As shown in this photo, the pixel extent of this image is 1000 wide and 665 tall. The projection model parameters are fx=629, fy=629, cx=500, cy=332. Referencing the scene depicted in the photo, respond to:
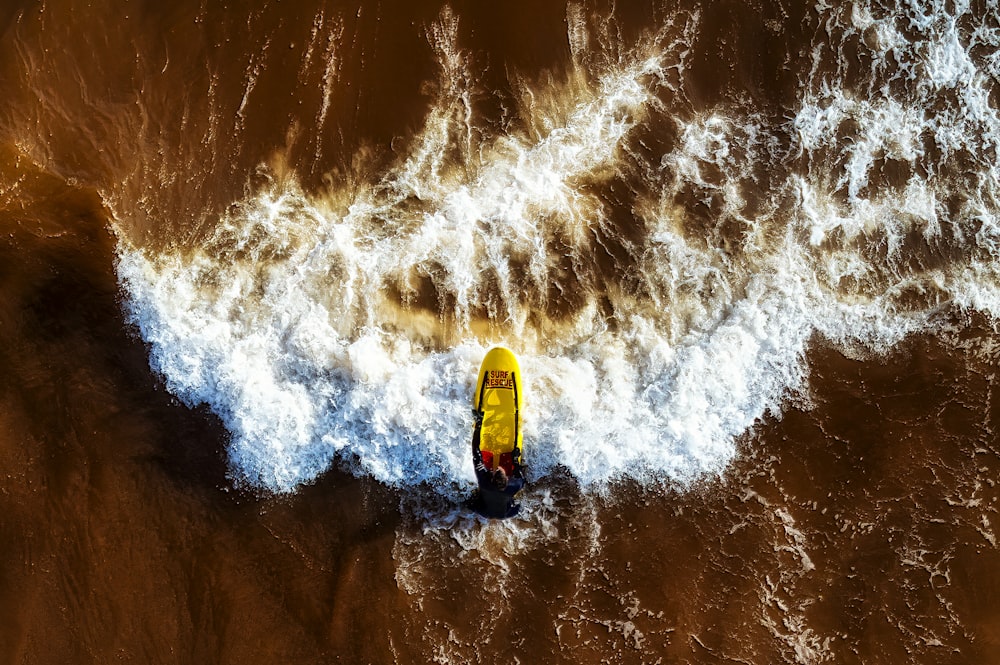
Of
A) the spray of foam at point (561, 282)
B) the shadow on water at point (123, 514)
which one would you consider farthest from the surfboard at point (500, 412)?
the shadow on water at point (123, 514)

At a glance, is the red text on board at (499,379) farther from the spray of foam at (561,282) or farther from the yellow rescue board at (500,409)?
the spray of foam at (561,282)

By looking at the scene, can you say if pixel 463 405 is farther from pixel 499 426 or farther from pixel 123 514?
pixel 123 514

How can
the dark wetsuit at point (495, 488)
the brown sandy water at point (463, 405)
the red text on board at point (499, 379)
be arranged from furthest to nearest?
the red text on board at point (499, 379)
the brown sandy water at point (463, 405)
the dark wetsuit at point (495, 488)

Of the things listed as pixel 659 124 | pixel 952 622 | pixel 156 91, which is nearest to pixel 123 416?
pixel 156 91

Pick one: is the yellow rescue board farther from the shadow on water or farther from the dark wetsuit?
the shadow on water

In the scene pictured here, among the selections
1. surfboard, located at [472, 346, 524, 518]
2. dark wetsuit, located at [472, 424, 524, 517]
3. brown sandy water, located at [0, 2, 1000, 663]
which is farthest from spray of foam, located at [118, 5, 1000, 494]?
dark wetsuit, located at [472, 424, 524, 517]

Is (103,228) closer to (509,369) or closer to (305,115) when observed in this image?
(305,115)

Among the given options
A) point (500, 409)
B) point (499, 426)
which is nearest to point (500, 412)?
point (500, 409)
